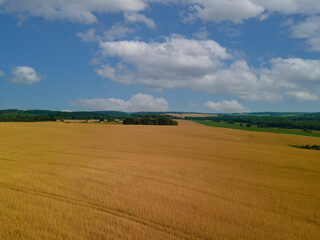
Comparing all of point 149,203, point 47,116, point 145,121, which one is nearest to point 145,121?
point 145,121

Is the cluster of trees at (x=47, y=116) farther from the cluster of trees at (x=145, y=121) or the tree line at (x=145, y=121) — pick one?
the tree line at (x=145, y=121)

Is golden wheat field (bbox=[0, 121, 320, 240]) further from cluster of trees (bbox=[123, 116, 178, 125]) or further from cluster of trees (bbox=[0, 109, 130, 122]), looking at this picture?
cluster of trees (bbox=[0, 109, 130, 122])

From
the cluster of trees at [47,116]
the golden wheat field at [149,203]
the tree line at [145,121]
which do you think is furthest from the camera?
the tree line at [145,121]

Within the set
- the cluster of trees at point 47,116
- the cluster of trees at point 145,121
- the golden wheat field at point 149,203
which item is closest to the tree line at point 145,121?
the cluster of trees at point 145,121

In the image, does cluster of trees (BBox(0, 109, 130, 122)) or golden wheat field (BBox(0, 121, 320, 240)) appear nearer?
golden wheat field (BBox(0, 121, 320, 240))

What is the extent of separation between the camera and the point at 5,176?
43.1ft

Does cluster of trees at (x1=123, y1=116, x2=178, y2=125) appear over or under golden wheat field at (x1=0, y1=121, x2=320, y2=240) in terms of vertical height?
over

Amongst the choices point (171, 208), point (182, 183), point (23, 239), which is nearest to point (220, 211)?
point (171, 208)

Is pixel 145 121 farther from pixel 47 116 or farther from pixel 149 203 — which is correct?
pixel 149 203

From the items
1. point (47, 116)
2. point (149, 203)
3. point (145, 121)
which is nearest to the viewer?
point (149, 203)

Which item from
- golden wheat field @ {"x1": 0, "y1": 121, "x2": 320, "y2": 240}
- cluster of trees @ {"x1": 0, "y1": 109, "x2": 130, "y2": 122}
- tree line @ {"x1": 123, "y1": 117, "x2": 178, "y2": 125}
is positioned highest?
cluster of trees @ {"x1": 0, "y1": 109, "x2": 130, "y2": 122}

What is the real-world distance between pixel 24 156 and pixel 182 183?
52.9 ft

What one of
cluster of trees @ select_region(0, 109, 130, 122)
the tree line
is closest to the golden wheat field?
the tree line

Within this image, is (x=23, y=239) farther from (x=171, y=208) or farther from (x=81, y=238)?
(x=171, y=208)
